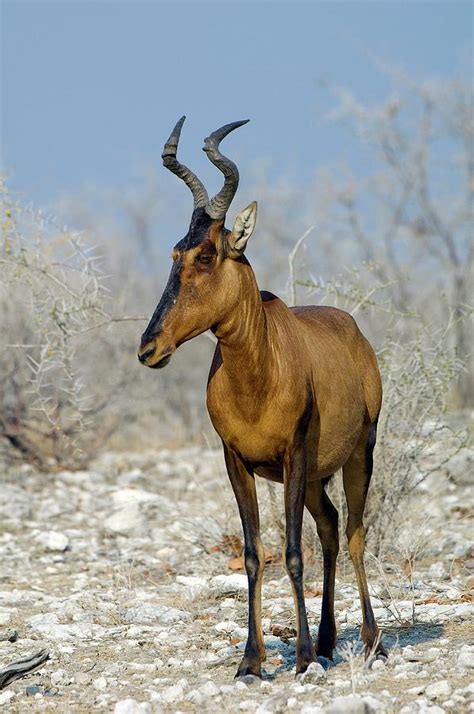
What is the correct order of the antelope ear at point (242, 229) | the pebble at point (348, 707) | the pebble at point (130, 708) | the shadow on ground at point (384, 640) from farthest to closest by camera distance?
the shadow on ground at point (384, 640) < the antelope ear at point (242, 229) < the pebble at point (130, 708) < the pebble at point (348, 707)

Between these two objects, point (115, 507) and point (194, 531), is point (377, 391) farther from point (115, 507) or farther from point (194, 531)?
point (115, 507)

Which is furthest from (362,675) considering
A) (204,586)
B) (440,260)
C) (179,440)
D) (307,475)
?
(440,260)

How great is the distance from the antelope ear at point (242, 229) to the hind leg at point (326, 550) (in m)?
1.63

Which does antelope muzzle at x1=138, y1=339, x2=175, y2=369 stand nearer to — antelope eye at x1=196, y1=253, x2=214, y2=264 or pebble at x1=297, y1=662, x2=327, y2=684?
antelope eye at x1=196, y1=253, x2=214, y2=264

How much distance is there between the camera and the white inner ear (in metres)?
5.95

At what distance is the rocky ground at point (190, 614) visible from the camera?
5664mm

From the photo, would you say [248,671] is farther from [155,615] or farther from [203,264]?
[203,264]

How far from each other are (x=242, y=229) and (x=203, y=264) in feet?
0.92

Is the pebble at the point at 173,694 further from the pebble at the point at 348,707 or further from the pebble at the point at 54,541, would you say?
the pebble at the point at 54,541

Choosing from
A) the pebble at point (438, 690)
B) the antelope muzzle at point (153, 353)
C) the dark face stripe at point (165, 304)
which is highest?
the dark face stripe at point (165, 304)

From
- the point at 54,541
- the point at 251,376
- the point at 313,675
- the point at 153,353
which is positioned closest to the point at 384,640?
the point at 313,675

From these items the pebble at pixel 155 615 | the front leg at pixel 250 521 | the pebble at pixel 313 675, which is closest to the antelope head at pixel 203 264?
the front leg at pixel 250 521

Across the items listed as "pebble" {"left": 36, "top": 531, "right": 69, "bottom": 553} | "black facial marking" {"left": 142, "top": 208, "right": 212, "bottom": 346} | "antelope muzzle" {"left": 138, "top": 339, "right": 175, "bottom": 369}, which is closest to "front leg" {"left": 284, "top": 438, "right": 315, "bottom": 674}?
"antelope muzzle" {"left": 138, "top": 339, "right": 175, "bottom": 369}

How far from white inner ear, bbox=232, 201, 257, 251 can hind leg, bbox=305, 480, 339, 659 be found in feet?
5.43
